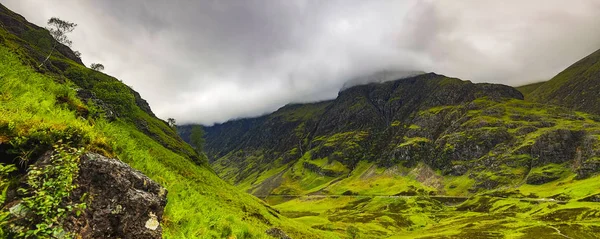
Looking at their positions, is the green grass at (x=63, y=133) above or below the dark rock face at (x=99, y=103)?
below

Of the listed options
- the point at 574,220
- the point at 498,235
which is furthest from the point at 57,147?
the point at 574,220

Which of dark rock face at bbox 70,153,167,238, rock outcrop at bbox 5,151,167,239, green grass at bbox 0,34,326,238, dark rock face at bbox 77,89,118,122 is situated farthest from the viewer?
dark rock face at bbox 77,89,118,122

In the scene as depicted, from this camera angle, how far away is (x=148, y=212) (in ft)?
35.4

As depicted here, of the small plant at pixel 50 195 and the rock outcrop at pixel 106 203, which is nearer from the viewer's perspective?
the small plant at pixel 50 195

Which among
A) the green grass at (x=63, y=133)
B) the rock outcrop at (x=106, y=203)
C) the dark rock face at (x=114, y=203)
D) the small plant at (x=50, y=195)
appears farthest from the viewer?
the green grass at (x=63, y=133)

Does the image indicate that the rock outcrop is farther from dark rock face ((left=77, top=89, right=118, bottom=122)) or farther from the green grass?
dark rock face ((left=77, top=89, right=118, bottom=122))

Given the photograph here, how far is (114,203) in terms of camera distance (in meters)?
9.83

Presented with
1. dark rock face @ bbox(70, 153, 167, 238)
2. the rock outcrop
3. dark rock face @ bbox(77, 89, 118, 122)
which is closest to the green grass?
the rock outcrop

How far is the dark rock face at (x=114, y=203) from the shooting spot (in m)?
9.08

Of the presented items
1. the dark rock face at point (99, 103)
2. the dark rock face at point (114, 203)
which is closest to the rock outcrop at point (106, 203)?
the dark rock face at point (114, 203)

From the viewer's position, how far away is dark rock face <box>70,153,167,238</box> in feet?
29.8

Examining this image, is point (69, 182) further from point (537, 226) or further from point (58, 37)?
point (537, 226)

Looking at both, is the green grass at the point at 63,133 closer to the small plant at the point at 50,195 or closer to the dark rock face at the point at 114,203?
the small plant at the point at 50,195

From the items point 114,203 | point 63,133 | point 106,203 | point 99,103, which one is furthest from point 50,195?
point 99,103
